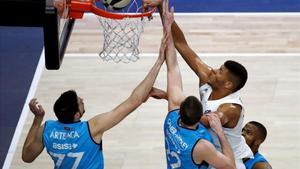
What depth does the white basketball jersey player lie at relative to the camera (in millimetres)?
5215

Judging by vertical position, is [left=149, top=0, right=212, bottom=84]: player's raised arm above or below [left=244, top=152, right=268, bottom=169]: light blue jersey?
above

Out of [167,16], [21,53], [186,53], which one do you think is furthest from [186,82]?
[167,16]

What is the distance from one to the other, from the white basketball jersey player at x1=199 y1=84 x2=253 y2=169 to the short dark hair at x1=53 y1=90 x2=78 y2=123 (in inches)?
33.6

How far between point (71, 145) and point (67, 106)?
0.84 feet

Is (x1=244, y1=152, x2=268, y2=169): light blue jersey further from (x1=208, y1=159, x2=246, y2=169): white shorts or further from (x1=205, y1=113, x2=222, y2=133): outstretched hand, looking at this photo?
(x1=205, y1=113, x2=222, y2=133): outstretched hand

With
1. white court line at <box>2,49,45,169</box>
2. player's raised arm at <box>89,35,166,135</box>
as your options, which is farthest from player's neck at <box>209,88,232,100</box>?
white court line at <box>2,49,45,169</box>

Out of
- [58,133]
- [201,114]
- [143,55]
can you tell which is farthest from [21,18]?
[143,55]

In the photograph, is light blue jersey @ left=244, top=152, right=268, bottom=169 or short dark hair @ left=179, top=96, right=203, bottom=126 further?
light blue jersey @ left=244, top=152, right=268, bottom=169

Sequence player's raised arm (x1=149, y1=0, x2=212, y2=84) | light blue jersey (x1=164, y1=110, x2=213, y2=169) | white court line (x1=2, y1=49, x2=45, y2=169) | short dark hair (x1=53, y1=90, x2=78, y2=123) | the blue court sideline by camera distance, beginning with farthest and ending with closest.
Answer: the blue court sideline → white court line (x1=2, y1=49, x2=45, y2=169) → player's raised arm (x1=149, y1=0, x2=212, y2=84) → short dark hair (x1=53, y1=90, x2=78, y2=123) → light blue jersey (x1=164, y1=110, x2=213, y2=169)

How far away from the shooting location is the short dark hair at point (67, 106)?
16.7 ft

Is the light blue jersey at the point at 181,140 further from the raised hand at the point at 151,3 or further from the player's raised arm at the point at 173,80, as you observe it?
the raised hand at the point at 151,3

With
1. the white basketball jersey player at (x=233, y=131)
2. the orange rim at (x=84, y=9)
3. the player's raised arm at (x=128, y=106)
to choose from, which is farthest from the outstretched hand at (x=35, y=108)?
the white basketball jersey player at (x=233, y=131)

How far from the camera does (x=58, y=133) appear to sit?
16.9ft

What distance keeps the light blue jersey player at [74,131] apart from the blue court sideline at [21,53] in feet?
5.68
